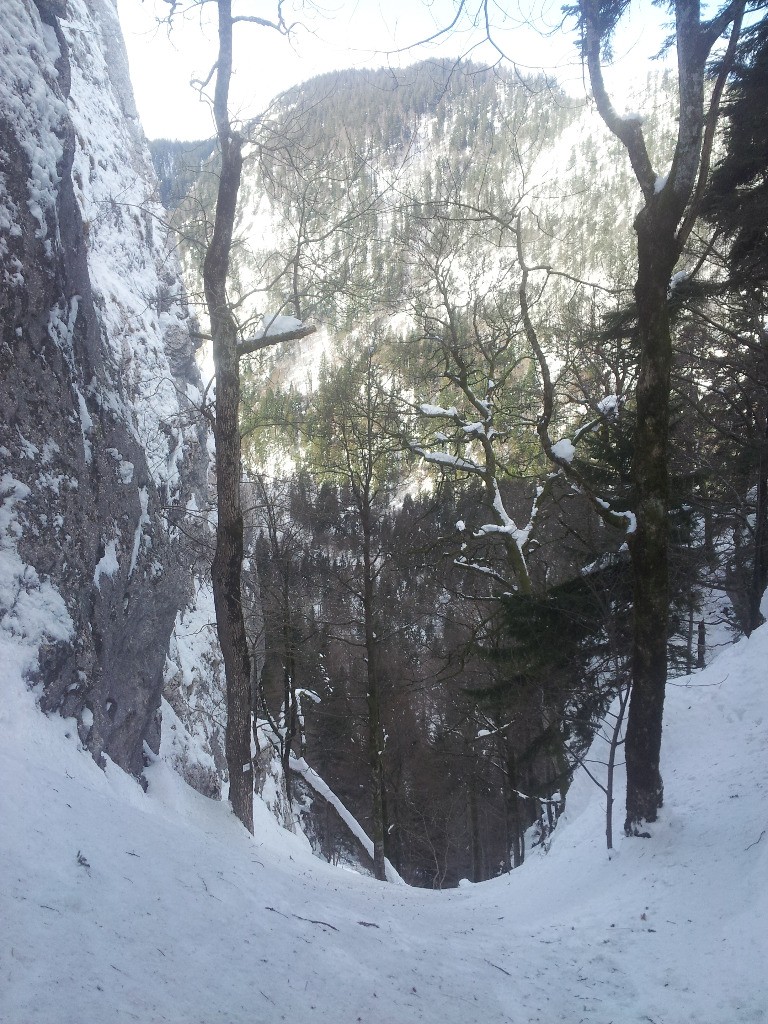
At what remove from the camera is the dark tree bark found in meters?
5.30

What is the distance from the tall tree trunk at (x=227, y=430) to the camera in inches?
242

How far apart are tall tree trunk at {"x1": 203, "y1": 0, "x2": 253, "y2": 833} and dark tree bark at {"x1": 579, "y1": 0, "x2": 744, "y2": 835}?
337 cm

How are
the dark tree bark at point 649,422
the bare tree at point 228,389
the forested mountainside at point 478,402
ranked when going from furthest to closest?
the forested mountainside at point 478,402 → the bare tree at point 228,389 → the dark tree bark at point 649,422

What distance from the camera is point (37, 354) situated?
518 cm

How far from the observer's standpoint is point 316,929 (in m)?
3.54

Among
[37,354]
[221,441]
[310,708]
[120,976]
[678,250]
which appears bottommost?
[310,708]

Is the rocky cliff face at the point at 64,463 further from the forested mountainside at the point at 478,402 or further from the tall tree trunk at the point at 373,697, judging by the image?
the tall tree trunk at the point at 373,697

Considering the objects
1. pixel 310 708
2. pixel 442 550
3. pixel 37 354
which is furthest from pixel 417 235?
pixel 310 708

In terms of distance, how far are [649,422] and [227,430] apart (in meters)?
4.01

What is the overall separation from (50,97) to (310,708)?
64.6 feet

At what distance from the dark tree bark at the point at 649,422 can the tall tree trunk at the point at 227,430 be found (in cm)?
337

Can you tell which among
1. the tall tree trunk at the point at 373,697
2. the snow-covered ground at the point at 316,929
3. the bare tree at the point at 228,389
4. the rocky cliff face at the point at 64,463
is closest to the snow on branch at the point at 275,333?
the bare tree at the point at 228,389

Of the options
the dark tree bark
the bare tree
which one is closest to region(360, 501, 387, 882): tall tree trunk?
the bare tree

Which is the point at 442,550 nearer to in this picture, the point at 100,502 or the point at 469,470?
the point at 469,470
